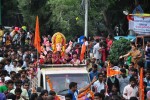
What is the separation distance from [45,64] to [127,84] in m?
2.39

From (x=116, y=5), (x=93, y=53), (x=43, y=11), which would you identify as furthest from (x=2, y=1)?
(x=93, y=53)

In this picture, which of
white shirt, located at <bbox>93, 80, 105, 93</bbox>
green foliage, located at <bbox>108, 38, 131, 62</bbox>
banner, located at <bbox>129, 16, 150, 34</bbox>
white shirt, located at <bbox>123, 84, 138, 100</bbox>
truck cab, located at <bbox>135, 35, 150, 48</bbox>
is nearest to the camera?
white shirt, located at <bbox>123, 84, 138, 100</bbox>

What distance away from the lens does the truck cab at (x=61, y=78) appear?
1476cm

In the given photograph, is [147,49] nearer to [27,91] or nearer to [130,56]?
[130,56]

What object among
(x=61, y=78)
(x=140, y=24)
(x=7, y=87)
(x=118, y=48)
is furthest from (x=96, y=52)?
(x=7, y=87)

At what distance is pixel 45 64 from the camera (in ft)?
54.3

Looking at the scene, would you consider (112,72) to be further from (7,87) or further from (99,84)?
(7,87)

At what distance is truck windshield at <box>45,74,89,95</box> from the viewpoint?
1475cm

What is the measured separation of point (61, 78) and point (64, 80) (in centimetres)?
12

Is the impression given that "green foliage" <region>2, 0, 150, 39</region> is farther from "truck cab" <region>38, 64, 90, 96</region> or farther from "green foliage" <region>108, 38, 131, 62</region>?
"truck cab" <region>38, 64, 90, 96</region>

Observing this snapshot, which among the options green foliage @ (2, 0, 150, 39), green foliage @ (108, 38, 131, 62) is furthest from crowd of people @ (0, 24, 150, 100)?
green foliage @ (2, 0, 150, 39)

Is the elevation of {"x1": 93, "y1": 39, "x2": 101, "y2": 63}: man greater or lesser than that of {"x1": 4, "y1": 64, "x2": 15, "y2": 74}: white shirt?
greater

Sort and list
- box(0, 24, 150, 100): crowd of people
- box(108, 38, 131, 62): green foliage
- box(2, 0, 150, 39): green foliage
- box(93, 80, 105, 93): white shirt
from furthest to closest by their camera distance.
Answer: box(2, 0, 150, 39): green foliage
box(108, 38, 131, 62): green foliage
box(93, 80, 105, 93): white shirt
box(0, 24, 150, 100): crowd of people

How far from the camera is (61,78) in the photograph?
15.1 m
